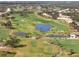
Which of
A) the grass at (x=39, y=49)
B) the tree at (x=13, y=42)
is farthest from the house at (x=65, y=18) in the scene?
the tree at (x=13, y=42)

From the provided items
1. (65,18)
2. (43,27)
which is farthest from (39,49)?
(65,18)

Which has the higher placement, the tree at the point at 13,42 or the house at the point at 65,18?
the house at the point at 65,18

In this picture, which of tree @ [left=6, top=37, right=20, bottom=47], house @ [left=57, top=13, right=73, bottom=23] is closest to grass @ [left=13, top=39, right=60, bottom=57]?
tree @ [left=6, top=37, right=20, bottom=47]

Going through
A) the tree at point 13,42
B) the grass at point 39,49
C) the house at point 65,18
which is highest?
the house at point 65,18

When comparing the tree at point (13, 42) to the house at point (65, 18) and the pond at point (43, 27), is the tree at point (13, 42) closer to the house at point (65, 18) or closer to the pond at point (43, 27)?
the pond at point (43, 27)

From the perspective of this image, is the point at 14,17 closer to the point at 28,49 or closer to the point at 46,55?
the point at 28,49

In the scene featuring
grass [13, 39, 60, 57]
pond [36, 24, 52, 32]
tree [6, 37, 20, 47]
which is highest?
pond [36, 24, 52, 32]

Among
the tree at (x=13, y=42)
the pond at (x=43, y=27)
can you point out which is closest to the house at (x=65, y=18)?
the pond at (x=43, y=27)

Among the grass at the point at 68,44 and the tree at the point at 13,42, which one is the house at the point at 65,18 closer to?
the grass at the point at 68,44

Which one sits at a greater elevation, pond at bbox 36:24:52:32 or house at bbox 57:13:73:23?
house at bbox 57:13:73:23

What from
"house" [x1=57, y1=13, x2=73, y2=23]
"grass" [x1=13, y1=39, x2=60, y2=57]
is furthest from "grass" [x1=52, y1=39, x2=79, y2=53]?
"house" [x1=57, y1=13, x2=73, y2=23]

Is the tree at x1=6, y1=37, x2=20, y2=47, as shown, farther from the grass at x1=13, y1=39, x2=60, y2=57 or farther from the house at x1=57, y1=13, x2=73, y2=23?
the house at x1=57, y1=13, x2=73, y2=23

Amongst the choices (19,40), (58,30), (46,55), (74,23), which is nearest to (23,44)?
(19,40)
